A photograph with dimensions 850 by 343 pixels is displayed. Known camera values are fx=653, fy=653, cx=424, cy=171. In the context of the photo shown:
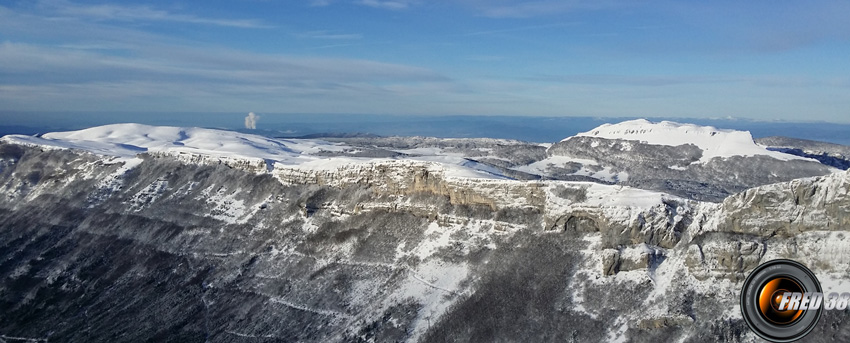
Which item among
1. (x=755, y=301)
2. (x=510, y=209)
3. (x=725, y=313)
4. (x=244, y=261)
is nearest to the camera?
(x=755, y=301)

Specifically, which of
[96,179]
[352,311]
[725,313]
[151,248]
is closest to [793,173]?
[725,313]

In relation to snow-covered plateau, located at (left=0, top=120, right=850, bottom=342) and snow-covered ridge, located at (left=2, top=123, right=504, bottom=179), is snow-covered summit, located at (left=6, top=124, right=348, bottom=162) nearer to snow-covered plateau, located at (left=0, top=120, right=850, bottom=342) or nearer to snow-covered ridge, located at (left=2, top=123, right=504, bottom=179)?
snow-covered ridge, located at (left=2, top=123, right=504, bottom=179)

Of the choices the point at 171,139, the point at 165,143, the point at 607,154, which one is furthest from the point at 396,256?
the point at 171,139

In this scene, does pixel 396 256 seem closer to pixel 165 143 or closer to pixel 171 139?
pixel 165 143

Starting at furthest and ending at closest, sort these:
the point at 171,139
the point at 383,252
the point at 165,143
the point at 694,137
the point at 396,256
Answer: the point at 171,139 → the point at 165,143 → the point at 694,137 → the point at 383,252 → the point at 396,256

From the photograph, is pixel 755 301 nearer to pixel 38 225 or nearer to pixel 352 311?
pixel 352 311

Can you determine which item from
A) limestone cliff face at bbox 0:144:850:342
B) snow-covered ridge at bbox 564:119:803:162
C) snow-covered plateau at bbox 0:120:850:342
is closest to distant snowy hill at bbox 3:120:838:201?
snow-covered ridge at bbox 564:119:803:162
